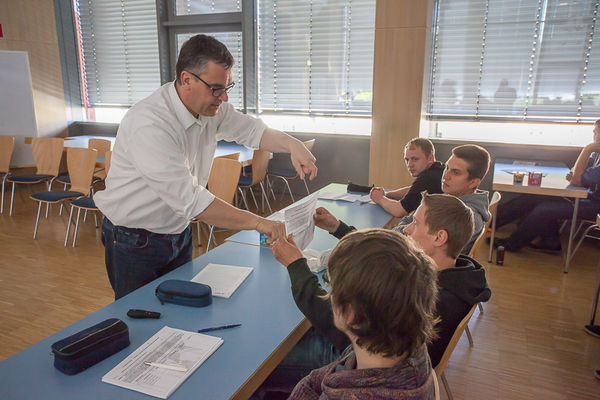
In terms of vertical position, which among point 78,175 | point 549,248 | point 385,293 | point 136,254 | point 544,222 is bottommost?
point 549,248

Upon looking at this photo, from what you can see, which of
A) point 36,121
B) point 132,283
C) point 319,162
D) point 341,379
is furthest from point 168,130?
point 36,121

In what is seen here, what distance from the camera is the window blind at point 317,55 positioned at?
5.50 m

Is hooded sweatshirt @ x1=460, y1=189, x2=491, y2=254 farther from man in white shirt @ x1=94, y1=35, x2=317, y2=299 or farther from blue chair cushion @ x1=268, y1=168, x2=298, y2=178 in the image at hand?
blue chair cushion @ x1=268, y1=168, x2=298, y2=178

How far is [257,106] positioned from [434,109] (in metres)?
2.47

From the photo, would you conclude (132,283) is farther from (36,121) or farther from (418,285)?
(36,121)

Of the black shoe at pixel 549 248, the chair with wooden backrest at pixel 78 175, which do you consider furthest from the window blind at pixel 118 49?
the black shoe at pixel 549 248

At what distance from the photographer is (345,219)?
2.55 m

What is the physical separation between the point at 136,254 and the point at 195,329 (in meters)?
0.53

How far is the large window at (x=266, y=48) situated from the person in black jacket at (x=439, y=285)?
4241 millimetres

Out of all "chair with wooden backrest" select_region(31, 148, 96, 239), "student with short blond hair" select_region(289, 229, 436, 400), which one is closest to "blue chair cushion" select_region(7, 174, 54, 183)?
"chair with wooden backrest" select_region(31, 148, 96, 239)

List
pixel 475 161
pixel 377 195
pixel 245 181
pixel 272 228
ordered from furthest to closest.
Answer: pixel 245 181 → pixel 377 195 → pixel 475 161 → pixel 272 228

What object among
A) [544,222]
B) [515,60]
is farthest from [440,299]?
[515,60]

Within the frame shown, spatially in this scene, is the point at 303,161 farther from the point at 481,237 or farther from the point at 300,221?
the point at 481,237

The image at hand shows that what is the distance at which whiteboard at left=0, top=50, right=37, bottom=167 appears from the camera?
6.12m
